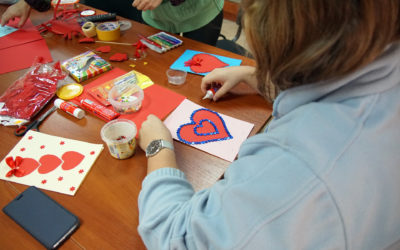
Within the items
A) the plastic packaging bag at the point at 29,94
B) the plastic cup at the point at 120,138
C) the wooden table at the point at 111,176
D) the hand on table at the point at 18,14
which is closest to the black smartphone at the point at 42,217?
the wooden table at the point at 111,176

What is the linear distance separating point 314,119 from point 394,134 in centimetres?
12

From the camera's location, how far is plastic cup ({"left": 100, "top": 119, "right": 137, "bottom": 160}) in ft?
2.28

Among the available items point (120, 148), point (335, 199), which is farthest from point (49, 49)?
point (335, 199)

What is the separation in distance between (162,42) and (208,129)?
0.57 meters

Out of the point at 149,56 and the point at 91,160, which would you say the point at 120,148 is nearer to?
the point at 91,160

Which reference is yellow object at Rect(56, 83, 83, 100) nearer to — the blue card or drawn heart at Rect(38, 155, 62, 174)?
drawn heart at Rect(38, 155, 62, 174)

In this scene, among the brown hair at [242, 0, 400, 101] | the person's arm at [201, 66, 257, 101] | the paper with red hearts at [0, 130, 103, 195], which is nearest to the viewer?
the brown hair at [242, 0, 400, 101]

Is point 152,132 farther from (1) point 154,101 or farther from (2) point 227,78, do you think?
(2) point 227,78

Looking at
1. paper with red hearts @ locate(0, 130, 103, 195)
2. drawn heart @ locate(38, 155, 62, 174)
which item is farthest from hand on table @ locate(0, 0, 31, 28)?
drawn heart @ locate(38, 155, 62, 174)

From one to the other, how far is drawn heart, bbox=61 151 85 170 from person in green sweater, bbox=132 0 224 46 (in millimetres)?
800

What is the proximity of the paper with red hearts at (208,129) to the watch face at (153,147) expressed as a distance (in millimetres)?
91

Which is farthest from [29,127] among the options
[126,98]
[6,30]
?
[6,30]

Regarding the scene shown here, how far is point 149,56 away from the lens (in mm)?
1141

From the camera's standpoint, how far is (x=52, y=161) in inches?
28.2
